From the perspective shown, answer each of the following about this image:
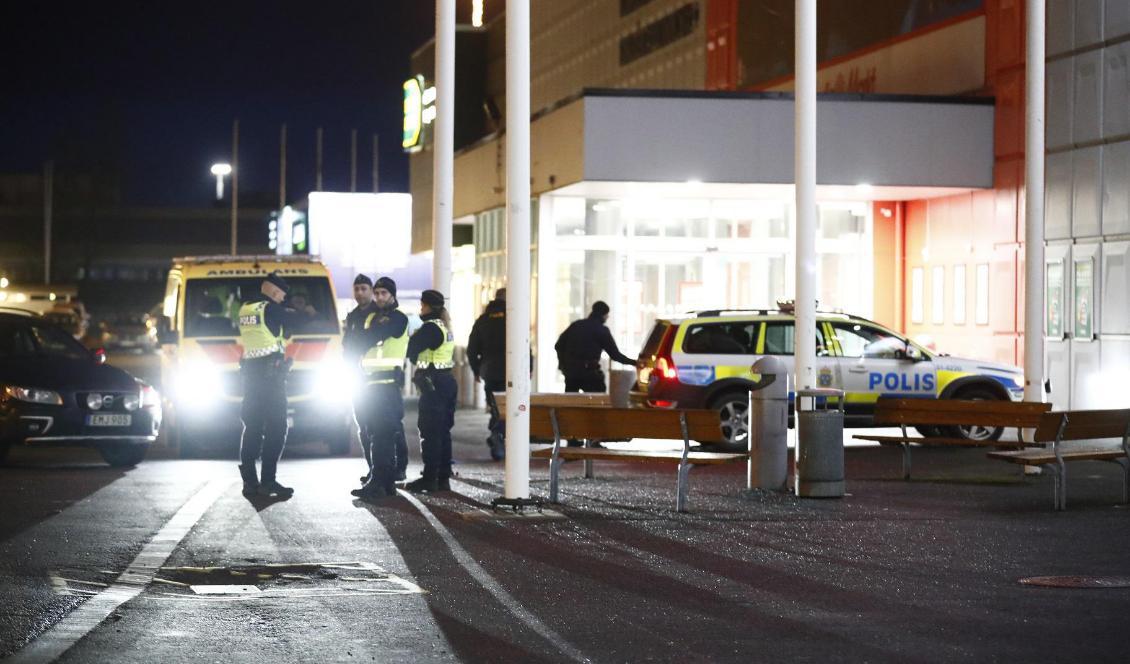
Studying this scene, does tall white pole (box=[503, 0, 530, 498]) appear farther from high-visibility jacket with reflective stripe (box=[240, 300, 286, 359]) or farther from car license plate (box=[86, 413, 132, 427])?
car license plate (box=[86, 413, 132, 427])

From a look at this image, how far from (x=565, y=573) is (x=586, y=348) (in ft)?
36.2

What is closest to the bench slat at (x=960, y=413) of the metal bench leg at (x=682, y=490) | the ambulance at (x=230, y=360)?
the metal bench leg at (x=682, y=490)

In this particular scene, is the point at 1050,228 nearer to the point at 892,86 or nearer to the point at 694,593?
the point at 892,86

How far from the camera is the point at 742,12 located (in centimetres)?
3609

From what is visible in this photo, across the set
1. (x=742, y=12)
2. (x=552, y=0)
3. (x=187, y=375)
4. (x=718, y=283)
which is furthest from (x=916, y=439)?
(x=552, y=0)

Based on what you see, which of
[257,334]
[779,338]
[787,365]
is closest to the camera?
[257,334]

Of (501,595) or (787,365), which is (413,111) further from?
(501,595)

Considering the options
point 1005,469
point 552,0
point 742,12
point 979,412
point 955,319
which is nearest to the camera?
point 979,412

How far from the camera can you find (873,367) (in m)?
22.4

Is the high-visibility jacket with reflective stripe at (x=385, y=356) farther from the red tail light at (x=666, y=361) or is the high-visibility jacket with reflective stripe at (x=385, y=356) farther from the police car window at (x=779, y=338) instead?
the police car window at (x=779, y=338)

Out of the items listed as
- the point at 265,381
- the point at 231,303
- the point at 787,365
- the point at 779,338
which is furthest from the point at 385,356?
the point at 779,338

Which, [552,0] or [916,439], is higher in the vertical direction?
[552,0]

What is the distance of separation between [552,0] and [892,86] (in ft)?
58.3

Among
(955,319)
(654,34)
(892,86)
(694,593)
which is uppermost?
(654,34)
